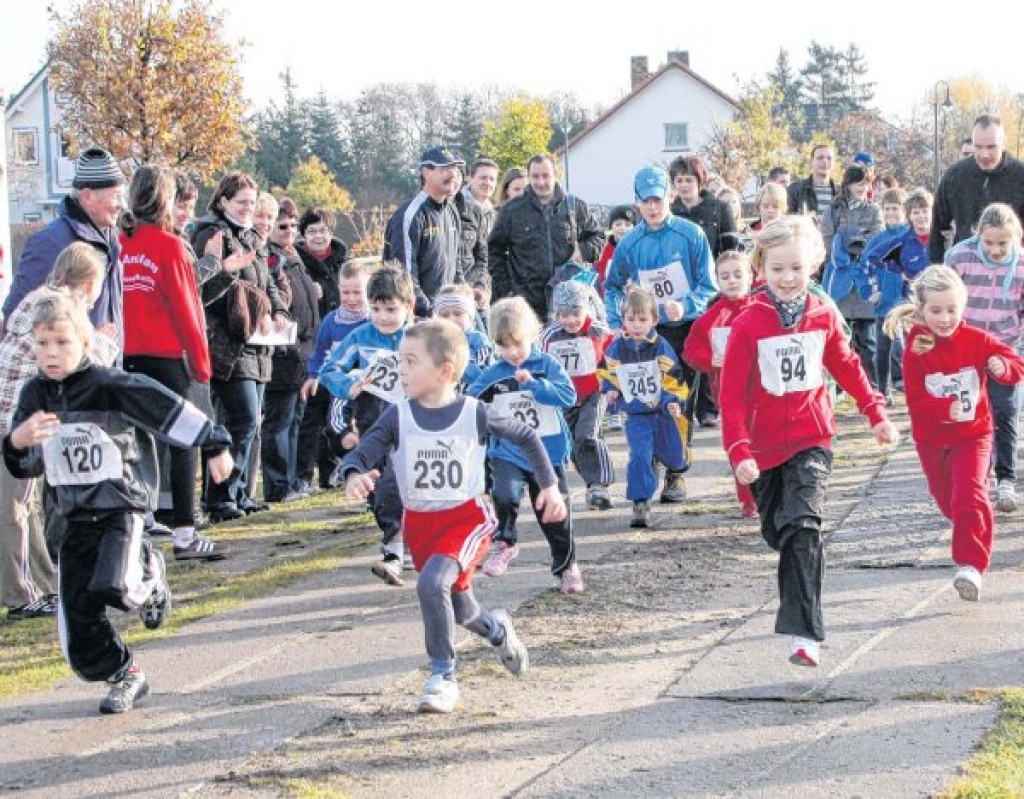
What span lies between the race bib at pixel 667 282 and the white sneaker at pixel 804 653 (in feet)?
17.8

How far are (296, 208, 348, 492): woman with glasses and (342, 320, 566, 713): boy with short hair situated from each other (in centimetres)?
590

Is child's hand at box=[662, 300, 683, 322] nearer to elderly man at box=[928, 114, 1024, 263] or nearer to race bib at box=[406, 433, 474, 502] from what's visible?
elderly man at box=[928, 114, 1024, 263]

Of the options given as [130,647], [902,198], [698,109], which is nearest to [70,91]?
[902,198]

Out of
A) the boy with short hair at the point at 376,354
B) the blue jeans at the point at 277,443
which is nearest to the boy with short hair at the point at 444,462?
the boy with short hair at the point at 376,354

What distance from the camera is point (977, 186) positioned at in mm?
11578

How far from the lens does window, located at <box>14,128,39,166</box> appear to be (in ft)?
231

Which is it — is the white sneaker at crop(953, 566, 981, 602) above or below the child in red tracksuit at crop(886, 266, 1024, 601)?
below

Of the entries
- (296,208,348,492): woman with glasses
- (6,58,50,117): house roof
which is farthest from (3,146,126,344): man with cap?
(6,58,50,117): house roof

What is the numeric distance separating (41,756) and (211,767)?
2.25 feet

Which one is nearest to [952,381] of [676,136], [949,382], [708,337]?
[949,382]

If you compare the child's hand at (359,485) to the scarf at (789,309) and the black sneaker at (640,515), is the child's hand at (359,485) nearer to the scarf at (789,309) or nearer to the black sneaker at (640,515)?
the scarf at (789,309)

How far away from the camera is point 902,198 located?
52.3ft

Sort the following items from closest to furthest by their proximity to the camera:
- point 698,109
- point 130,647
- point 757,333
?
point 757,333, point 130,647, point 698,109

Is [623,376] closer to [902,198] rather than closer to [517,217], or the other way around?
[517,217]
